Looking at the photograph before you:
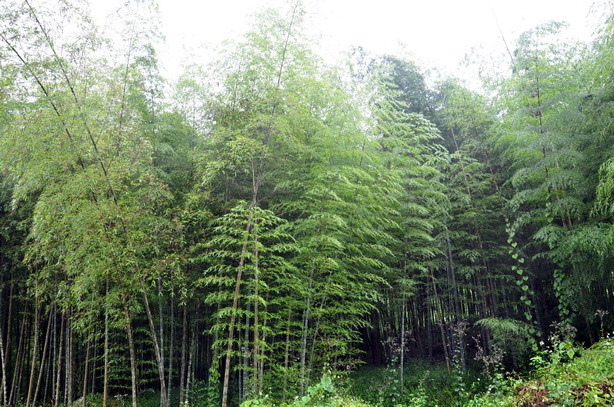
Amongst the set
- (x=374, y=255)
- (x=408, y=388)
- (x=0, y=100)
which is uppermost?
(x=0, y=100)

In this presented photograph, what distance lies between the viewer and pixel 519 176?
6000 millimetres

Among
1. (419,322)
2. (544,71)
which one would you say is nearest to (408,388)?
(419,322)

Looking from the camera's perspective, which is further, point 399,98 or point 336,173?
point 399,98

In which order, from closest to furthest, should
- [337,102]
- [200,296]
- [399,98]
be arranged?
[337,102], [200,296], [399,98]

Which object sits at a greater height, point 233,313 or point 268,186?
point 268,186

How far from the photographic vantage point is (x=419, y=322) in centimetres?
1070

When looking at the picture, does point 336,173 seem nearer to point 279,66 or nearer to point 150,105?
point 279,66

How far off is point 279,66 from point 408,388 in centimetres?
587

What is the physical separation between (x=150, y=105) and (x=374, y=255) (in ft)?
14.4

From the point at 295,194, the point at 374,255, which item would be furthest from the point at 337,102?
the point at 374,255

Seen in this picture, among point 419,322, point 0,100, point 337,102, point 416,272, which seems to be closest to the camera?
point 0,100

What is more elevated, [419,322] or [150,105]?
[150,105]

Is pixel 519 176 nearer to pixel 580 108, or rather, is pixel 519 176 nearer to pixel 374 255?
pixel 580 108

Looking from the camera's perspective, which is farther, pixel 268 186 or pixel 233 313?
pixel 268 186
